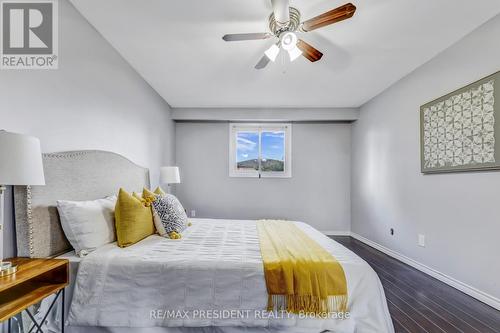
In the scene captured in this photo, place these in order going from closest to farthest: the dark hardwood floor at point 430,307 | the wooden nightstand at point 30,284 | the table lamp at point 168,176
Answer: the wooden nightstand at point 30,284 → the dark hardwood floor at point 430,307 → the table lamp at point 168,176

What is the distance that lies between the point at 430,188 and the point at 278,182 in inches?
102

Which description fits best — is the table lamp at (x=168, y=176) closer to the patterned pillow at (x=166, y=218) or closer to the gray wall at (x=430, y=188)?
the patterned pillow at (x=166, y=218)

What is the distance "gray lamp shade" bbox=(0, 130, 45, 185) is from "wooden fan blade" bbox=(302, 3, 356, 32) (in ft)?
6.26

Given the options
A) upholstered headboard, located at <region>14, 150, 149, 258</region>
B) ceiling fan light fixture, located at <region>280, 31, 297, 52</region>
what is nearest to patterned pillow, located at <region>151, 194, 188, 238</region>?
upholstered headboard, located at <region>14, 150, 149, 258</region>

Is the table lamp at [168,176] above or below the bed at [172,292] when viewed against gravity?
above

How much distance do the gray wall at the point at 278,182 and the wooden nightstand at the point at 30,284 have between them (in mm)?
3391

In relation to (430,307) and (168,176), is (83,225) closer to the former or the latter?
(168,176)

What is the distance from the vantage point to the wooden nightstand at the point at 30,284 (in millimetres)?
1204

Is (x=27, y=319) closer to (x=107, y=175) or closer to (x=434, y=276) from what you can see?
(x=107, y=175)

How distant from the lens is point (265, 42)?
258cm

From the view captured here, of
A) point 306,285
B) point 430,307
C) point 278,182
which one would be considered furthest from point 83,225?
point 278,182

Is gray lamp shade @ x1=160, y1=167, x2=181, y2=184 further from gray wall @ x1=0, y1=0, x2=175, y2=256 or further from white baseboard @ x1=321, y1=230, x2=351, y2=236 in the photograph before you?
white baseboard @ x1=321, y1=230, x2=351, y2=236

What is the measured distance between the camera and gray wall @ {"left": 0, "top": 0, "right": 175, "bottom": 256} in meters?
1.65

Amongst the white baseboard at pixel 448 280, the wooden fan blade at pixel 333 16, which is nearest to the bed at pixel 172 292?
the white baseboard at pixel 448 280
